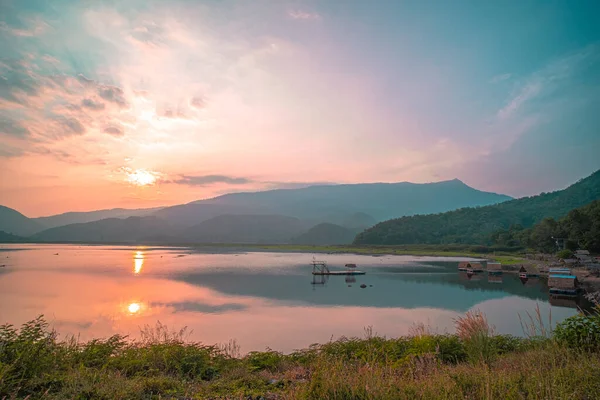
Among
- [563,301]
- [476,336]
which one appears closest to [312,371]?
[476,336]

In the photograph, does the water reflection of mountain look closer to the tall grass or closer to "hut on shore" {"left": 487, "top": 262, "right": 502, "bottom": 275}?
"hut on shore" {"left": 487, "top": 262, "right": 502, "bottom": 275}

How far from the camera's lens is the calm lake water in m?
18.0

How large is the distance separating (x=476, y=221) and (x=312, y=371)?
152126 mm

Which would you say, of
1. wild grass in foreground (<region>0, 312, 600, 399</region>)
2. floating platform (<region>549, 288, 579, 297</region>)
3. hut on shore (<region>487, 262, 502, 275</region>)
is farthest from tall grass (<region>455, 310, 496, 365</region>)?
hut on shore (<region>487, 262, 502, 275</region>)

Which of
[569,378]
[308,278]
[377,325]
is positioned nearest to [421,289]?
[308,278]

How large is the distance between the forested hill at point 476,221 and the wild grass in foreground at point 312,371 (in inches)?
4862

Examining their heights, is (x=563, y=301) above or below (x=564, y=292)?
below

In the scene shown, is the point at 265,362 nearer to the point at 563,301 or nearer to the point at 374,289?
the point at 374,289

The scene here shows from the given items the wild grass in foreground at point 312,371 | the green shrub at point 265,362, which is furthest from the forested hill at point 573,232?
the green shrub at point 265,362

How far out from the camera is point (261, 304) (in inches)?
1005

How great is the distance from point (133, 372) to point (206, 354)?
1877 millimetres

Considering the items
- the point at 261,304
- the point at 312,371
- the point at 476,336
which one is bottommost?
the point at 261,304

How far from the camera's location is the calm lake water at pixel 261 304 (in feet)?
59.1

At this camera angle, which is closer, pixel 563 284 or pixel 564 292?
pixel 564 292
